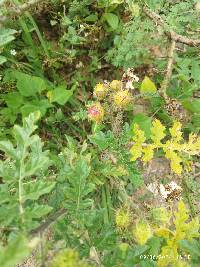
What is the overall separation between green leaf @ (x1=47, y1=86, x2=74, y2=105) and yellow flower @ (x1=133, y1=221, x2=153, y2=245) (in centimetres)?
110

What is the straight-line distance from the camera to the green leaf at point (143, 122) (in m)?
2.70

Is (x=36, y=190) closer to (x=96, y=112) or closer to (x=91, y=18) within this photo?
(x=96, y=112)

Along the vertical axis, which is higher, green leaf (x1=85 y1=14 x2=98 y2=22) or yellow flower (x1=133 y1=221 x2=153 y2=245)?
green leaf (x1=85 y1=14 x2=98 y2=22)

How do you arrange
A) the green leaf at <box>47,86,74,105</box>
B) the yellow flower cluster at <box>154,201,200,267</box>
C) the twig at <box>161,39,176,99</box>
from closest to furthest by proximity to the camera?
the yellow flower cluster at <box>154,201,200,267</box>, the twig at <box>161,39,176,99</box>, the green leaf at <box>47,86,74,105</box>

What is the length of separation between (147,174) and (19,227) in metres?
1.75

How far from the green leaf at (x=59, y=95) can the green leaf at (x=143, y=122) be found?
1.41 ft

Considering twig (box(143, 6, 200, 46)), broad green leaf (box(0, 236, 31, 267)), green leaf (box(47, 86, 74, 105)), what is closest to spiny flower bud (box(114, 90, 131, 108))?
twig (box(143, 6, 200, 46))

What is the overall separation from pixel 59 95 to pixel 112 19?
25.2 inches

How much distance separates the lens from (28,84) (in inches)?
109

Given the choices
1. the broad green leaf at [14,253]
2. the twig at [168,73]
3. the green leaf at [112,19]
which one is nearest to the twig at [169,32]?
the twig at [168,73]

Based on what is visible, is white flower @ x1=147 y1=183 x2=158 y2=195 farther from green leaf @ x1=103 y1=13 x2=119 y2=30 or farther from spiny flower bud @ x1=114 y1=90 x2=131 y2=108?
green leaf @ x1=103 y1=13 x2=119 y2=30

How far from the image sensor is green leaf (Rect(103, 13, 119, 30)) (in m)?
2.98

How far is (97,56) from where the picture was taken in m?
3.10

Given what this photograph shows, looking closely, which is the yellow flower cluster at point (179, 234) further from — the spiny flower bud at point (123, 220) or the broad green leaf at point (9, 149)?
the broad green leaf at point (9, 149)
